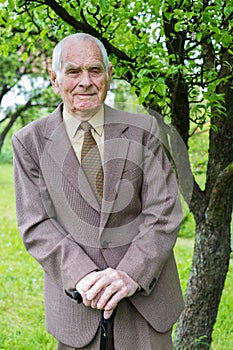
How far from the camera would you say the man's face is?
206cm

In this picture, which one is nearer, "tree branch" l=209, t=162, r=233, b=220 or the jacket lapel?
the jacket lapel

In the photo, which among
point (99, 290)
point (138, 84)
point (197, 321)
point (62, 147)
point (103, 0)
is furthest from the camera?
point (197, 321)

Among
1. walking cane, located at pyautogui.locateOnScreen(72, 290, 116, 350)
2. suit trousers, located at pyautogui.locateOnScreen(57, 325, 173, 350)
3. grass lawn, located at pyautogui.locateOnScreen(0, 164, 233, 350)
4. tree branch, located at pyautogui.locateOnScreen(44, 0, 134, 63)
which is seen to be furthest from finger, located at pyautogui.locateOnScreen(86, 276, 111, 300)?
grass lawn, located at pyautogui.locateOnScreen(0, 164, 233, 350)

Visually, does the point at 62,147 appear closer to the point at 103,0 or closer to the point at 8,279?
the point at 103,0

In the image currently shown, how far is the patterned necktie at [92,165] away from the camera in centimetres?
210

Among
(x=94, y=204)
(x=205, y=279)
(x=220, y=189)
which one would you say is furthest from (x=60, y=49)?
(x=205, y=279)

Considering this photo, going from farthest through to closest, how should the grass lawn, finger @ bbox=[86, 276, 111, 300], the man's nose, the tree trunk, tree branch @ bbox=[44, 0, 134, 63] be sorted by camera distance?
1. the grass lawn
2. the tree trunk
3. tree branch @ bbox=[44, 0, 134, 63]
4. the man's nose
5. finger @ bbox=[86, 276, 111, 300]

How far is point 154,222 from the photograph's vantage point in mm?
2059

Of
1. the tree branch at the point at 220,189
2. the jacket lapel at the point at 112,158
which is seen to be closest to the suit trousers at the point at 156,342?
the jacket lapel at the point at 112,158

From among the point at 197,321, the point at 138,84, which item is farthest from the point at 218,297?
the point at 138,84

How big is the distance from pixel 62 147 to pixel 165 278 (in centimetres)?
61

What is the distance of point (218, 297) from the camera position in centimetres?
356

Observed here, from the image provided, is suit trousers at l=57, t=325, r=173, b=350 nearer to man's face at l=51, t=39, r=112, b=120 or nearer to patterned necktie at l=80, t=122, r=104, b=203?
patterned necktie at l=80, t=122, r=104, b=203

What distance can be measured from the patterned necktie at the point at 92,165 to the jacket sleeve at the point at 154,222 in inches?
6.2
